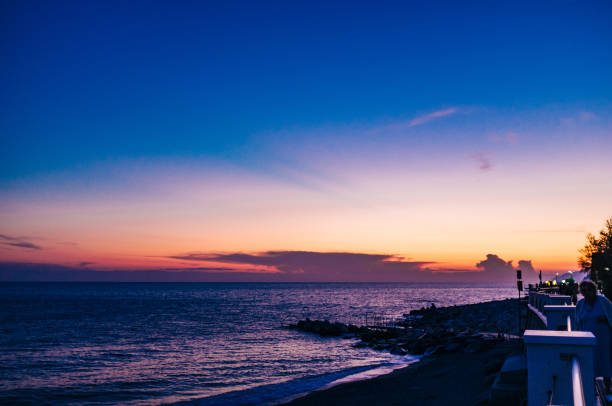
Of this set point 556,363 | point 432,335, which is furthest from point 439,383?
point 432,335

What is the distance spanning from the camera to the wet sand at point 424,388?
13.4 metres

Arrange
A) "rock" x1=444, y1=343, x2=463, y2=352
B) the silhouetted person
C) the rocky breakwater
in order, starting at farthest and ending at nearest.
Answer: the rocky breakwater → "rock" x1=444, y1=343, x2=463, y2=352 → the silhouetted person

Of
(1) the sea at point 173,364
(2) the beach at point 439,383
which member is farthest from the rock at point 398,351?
(2) the beach at point 439,383

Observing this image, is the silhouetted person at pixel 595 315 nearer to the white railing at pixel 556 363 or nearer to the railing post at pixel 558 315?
the railing post at pixel 558 315

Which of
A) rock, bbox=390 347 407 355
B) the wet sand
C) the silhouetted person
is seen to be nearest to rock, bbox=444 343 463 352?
rock, bbox=390 347 407 355

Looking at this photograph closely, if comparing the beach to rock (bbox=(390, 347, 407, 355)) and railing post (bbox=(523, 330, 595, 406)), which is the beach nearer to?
rock (bbox=(390, 347, 407, 355))

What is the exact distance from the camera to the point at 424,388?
52.6 feet

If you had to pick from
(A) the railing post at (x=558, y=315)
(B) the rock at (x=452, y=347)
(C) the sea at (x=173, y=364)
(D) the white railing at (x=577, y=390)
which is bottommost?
(C) the sea at (x=173, y=364)

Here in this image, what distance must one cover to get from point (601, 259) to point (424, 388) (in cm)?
2583

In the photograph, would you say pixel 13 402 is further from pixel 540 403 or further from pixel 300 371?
pixel 540 403

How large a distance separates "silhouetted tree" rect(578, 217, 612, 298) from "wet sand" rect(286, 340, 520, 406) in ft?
51.0

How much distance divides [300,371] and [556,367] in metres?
24.1

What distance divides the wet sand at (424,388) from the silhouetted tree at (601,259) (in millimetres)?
15544

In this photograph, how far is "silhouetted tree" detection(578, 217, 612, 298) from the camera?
30.5 meters
